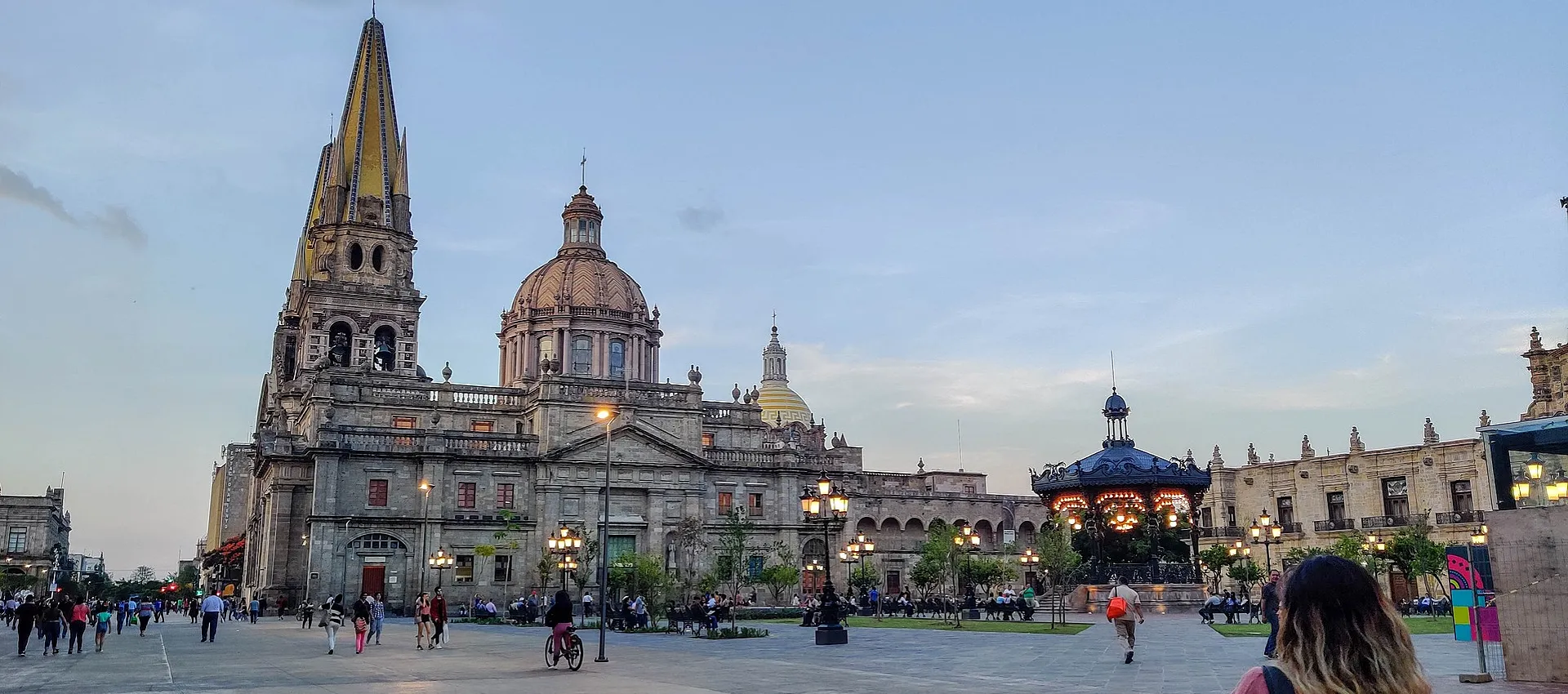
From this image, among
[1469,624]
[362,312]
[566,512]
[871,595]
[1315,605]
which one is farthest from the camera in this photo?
[362,312]

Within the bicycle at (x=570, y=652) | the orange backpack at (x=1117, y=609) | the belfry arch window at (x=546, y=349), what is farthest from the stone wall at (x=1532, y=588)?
the belfry arch window at (x=546, y=349)

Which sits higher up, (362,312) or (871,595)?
(362,312)

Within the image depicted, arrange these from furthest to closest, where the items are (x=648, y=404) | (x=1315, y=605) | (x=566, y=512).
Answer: (x=648, y=404) < (x=566, y=512) < (x=1315, y=605)

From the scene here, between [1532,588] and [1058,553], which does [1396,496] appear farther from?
[1532,588]

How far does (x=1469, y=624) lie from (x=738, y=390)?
5669 centimetres

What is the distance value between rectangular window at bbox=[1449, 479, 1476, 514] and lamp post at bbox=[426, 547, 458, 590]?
46.2m

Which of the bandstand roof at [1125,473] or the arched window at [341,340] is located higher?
the arched window at [341,340]

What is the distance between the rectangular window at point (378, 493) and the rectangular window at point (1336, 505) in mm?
46777

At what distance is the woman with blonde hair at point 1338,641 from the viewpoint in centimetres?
361

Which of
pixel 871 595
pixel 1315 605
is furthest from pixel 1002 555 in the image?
pixel 1315 605

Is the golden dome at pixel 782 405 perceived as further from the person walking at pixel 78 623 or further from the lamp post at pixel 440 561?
the person walking at pixel 78 623

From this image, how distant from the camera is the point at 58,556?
396 feet

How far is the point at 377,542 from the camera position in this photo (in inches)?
2170

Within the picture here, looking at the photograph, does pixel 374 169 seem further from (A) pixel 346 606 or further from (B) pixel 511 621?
(B) pixel 511 621
